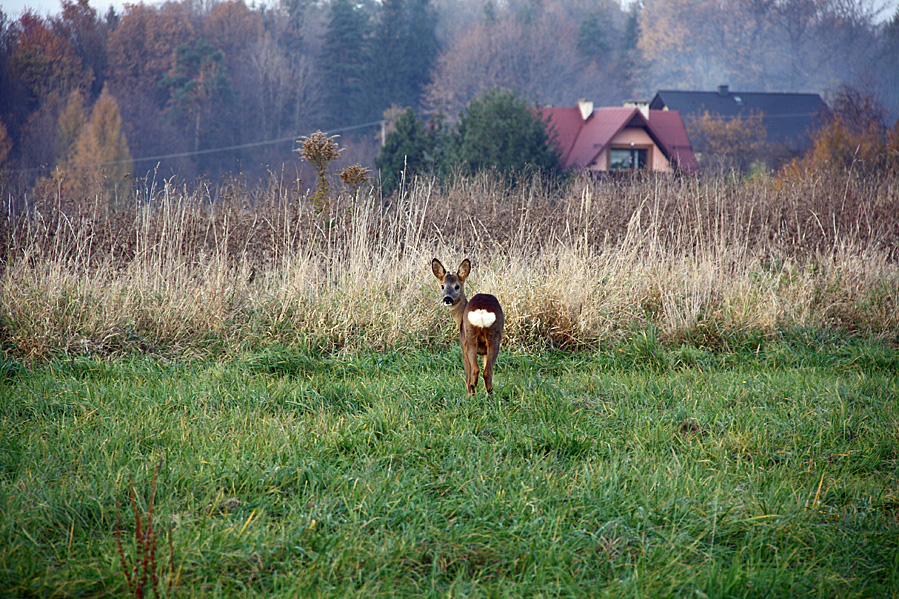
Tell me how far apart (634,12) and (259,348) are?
6876cm

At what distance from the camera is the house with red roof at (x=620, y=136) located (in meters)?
33.2

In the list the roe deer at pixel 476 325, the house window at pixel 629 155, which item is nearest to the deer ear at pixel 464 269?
Result: the roe deer at pixel 476 325

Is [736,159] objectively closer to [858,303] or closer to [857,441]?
[858,303]

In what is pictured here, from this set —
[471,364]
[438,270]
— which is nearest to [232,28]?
[438,270]

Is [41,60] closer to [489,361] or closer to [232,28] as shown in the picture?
[232,28]

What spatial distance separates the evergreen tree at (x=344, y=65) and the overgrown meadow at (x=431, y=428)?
4216 cm

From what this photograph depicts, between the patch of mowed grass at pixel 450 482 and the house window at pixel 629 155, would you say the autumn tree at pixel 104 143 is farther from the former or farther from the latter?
the patch of mowed grass at pixel 450 482

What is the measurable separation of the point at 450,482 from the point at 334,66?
4944cm

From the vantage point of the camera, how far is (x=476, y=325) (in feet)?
13.3

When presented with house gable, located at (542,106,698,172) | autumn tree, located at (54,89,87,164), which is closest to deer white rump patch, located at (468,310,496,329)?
house gable, located at (542,106,698,172)

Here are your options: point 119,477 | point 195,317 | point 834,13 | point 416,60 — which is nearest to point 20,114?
point 416,60

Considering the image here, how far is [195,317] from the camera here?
6070mm

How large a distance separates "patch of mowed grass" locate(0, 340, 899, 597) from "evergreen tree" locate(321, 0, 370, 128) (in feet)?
150

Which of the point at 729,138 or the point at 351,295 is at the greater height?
the point at 729,138
